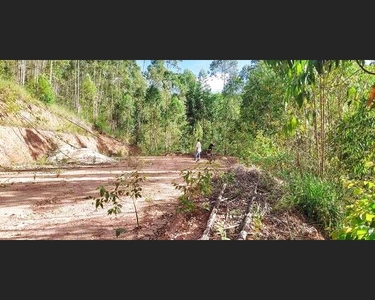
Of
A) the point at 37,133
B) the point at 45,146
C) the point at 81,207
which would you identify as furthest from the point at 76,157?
the point at 81,207

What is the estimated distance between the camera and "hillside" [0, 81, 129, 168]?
7.87 m

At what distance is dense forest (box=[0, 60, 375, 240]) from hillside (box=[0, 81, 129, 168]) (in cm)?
238

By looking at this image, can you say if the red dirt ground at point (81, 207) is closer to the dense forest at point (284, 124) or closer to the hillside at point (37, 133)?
the dense forest at point (284, 124)

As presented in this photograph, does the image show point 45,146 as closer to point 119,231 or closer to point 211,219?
point 119,231

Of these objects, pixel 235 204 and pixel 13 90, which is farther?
pixel 13 90

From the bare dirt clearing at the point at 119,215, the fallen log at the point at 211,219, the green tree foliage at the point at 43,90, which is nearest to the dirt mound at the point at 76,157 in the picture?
the green tree foliage at the point at 43,90

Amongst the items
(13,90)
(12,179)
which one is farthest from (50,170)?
(13,90)

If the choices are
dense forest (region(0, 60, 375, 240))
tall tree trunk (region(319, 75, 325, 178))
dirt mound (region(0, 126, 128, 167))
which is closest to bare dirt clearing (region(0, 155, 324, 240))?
dense forest (region(0, 60, 375, 240))

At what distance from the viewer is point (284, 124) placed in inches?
99.6

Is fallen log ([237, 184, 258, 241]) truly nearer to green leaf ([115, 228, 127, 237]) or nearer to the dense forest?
the dense forest

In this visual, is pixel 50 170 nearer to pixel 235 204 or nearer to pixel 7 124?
pixel 7 124

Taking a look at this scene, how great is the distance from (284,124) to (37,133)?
284 inches
